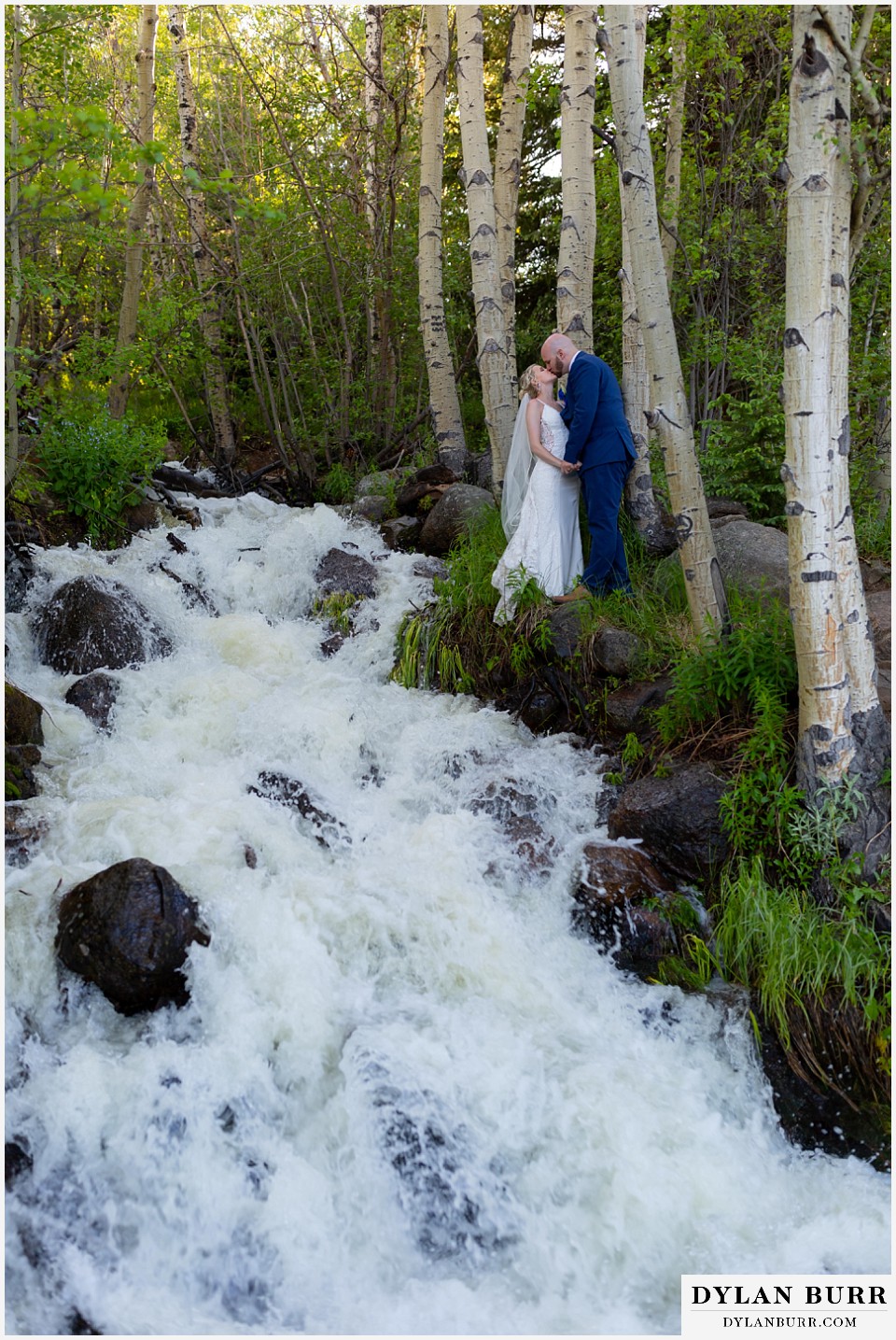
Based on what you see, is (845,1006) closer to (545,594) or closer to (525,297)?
(545,594)

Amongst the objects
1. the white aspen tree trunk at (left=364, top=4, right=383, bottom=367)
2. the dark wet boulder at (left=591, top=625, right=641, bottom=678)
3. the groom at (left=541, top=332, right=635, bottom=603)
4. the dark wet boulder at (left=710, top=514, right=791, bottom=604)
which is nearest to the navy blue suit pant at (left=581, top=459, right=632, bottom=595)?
the groom at (left=541, top=332, right=635, bottom=603)

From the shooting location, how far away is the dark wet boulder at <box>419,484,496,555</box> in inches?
327

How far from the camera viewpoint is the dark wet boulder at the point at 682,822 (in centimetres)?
482

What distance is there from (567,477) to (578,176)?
8.04ft

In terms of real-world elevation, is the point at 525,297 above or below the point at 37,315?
above

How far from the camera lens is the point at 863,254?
25.0ft

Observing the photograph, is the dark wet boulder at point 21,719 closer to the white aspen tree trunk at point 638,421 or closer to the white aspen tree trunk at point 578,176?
the white aspen tree trunk at point 638,421

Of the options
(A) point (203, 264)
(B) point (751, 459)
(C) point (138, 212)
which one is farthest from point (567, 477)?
(A) point (203, 264)

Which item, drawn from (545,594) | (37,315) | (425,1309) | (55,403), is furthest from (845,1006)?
(37,315)

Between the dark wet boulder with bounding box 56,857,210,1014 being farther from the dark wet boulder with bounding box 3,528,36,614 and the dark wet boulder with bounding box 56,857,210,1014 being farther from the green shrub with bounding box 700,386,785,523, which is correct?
the green shrub with bounding box 700,386,785,523

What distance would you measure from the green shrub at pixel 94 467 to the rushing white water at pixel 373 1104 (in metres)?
3.24

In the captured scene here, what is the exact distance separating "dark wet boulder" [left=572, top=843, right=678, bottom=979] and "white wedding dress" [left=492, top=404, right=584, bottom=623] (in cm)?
228

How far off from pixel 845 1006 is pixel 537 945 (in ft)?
4.70

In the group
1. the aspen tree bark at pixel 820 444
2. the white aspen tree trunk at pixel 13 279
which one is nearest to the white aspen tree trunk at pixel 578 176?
the aspen tree bark at pixel 820 444
